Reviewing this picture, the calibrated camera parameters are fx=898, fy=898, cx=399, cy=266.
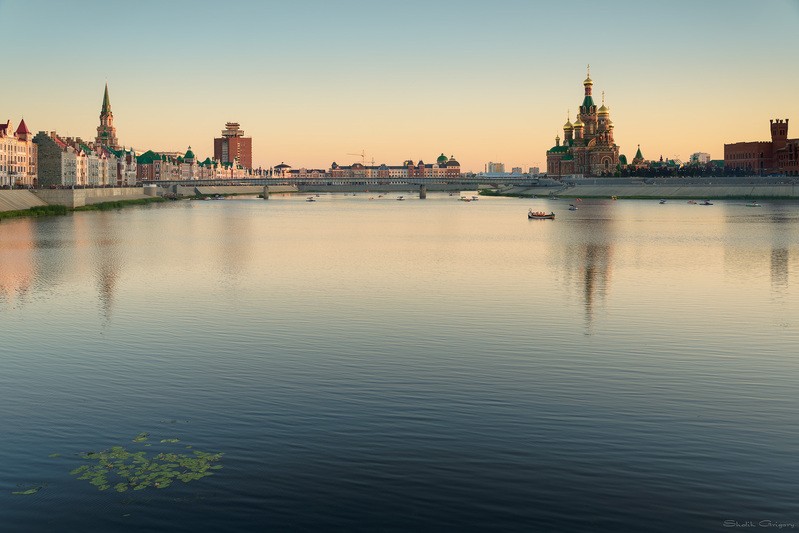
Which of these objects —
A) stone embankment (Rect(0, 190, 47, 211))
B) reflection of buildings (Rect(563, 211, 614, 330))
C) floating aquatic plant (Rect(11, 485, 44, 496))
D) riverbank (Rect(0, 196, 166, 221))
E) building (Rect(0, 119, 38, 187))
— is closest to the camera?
floating aquatic plant (Rect(11, 485, 44, 496))

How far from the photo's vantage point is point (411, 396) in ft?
84.0

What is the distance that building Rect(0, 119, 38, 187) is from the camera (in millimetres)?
166625

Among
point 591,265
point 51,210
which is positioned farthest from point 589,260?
point 51,210

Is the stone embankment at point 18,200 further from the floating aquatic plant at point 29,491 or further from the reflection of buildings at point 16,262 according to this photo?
the floating aquatic plant at point 29,491

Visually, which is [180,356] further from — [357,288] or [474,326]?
[357,288]

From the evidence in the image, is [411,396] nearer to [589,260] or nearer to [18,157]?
[589,260]

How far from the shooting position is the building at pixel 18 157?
166625 mm

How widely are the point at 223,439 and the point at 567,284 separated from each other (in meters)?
35.1

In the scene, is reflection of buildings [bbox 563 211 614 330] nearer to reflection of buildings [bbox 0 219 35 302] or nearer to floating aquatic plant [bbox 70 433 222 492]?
floating aquatic plant [bbox 70 433 222 492]

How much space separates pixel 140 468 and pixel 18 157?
172 metres

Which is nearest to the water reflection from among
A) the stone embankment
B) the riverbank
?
the riverbank

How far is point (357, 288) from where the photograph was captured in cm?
5184

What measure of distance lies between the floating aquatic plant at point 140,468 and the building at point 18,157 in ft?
507

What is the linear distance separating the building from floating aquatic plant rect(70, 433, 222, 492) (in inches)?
6085
